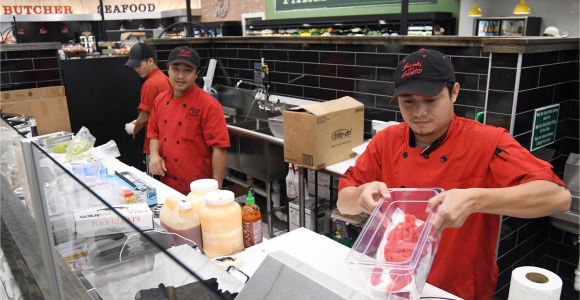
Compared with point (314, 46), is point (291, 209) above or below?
below

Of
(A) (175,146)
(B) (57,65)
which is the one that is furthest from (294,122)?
(B) (57,65)

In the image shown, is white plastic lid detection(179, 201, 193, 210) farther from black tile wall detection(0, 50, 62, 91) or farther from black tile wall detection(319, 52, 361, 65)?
black tile wall detection(0, 50, 62, 91)

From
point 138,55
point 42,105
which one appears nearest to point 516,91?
point 138,55

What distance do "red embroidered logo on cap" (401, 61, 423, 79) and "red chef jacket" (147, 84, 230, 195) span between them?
1555 mm

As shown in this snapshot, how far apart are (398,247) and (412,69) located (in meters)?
0.64

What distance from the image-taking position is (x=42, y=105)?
176 inches

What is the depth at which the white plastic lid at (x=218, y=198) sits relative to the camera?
1612 mm

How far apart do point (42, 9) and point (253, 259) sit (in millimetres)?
15825

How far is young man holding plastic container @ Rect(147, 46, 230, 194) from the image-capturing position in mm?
2891

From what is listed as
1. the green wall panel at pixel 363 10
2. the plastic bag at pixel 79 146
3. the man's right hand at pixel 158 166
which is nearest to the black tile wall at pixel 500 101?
the man's right hand at pixel 158 166

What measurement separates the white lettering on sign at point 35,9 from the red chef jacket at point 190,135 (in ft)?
45.5

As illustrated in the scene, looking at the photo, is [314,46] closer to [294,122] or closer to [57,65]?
[294,122]

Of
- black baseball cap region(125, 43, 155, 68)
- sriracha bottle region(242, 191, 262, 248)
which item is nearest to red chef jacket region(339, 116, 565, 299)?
sriracha bottle region(242, 191, 262, 248)

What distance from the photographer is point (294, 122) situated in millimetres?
Answer: 3113
